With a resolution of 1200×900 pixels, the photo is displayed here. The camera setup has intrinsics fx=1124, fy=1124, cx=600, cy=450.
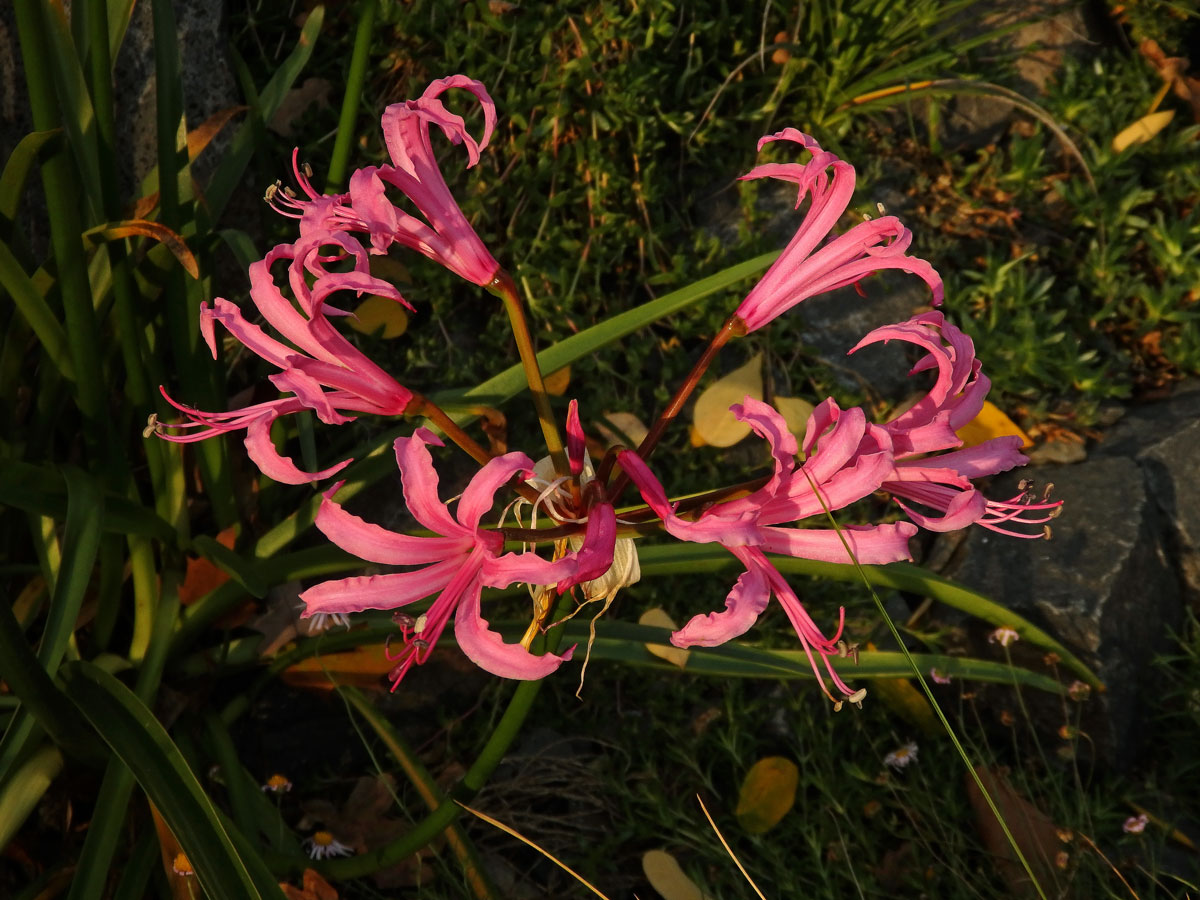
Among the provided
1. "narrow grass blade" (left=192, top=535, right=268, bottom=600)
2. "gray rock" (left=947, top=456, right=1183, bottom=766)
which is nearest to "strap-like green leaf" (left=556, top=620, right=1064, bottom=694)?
"narrow grass blade" (left=192, top=535, right=268, bottom=600)

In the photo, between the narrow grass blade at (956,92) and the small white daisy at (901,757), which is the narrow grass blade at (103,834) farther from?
the narrow grass blade at (956,92)

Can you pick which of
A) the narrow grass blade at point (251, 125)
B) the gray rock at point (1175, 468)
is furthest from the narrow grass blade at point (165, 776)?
the gray rock at point (1175, 468)

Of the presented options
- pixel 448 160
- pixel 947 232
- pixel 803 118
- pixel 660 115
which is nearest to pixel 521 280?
pixel 448 160

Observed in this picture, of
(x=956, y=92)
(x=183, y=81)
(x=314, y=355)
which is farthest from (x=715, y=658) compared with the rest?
(x=956, y=92)

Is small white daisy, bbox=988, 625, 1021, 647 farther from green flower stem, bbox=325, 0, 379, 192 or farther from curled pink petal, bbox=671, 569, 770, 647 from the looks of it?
green flower stem, bbox=325, 0, 379, 192

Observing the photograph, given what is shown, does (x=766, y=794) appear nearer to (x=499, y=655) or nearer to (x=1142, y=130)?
(x=499, y=655)

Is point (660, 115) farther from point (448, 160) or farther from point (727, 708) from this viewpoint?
point (727, 708)

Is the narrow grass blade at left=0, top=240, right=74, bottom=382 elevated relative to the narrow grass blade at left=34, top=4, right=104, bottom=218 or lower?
lower
